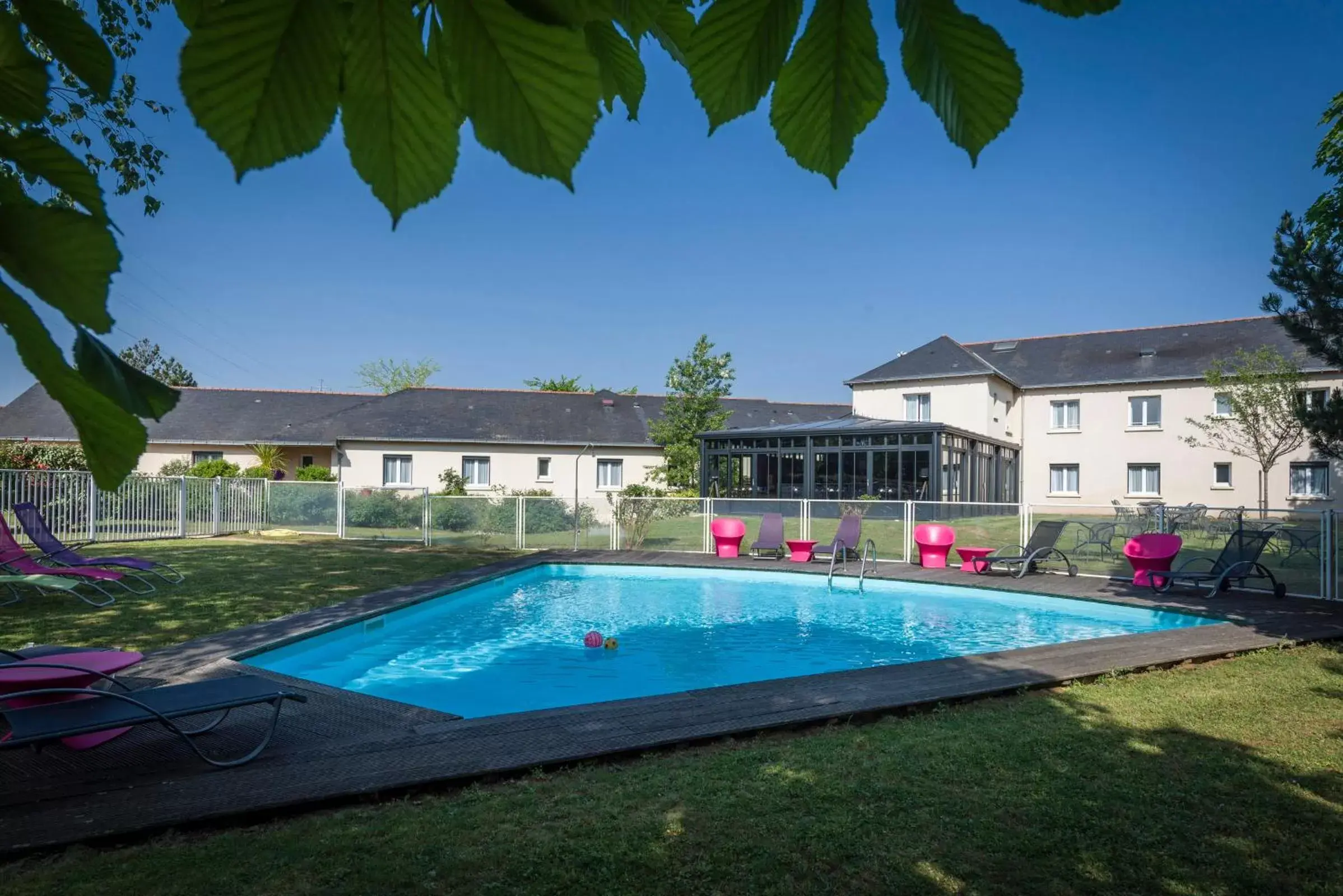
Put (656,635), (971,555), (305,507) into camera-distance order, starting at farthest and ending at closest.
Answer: (305,507)
(971,555)
(656,635)

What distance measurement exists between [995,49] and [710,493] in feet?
98.7

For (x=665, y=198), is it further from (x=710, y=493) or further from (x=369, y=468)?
(x=369, y=468)

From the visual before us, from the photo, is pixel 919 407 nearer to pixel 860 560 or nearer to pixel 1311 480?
pixel 1311 480

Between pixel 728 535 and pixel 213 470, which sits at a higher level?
pixel 213 470

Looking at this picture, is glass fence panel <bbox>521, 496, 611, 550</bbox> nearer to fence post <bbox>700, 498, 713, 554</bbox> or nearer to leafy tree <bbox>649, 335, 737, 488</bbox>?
fence post <bbox>700, 498, 713, 554</bbox>

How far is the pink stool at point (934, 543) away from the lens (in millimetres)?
17094

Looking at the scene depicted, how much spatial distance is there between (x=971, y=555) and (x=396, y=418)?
1034 inches

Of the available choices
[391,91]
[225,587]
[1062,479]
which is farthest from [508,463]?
[391,91]

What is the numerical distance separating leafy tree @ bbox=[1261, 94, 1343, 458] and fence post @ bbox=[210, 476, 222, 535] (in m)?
25.6

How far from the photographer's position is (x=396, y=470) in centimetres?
3341

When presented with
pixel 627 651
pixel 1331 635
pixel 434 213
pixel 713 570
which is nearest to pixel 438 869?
pixel 434 213

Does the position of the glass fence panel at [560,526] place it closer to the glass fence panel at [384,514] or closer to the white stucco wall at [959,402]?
the glass fence panel at [384,514]

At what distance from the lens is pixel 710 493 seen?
3062cm

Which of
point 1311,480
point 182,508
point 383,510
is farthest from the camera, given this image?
point 1311,480
